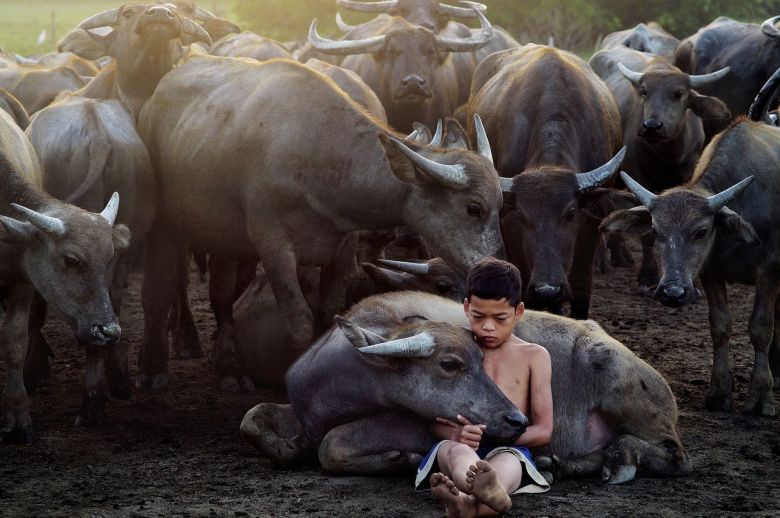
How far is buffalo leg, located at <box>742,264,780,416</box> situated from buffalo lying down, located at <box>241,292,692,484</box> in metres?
1.45

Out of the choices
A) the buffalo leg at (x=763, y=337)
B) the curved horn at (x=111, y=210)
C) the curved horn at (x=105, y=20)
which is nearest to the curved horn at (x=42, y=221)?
the curved horn at (x=111, y=210)

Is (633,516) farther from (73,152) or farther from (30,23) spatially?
(30,23)

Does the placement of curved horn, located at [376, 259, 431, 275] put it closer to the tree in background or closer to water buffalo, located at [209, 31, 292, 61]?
water buffalo, located at [209, 31, 292, 61]

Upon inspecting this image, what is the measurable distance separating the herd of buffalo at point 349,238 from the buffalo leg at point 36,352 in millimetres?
18

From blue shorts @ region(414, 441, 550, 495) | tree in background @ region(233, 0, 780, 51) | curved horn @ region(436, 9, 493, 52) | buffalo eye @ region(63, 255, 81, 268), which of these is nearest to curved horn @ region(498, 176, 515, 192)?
blue shorts @ region(414, 441, 550, 495)

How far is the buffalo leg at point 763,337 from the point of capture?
23.7 feet

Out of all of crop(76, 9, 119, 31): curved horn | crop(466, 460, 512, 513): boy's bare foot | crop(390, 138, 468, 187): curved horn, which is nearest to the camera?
crop(466, 460, 512, 513): boy's bare foot

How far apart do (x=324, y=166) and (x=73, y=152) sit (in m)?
1.71

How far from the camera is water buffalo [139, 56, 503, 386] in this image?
698cm

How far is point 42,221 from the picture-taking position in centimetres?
640

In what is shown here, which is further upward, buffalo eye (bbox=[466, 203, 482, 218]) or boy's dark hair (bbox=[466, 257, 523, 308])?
buffalo eye (bbox=[466, 203, 482, 218])

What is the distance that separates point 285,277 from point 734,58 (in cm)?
907

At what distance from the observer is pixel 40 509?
17.6 feet

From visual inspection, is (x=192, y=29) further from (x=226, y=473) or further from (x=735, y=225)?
(x=735, y=225)
